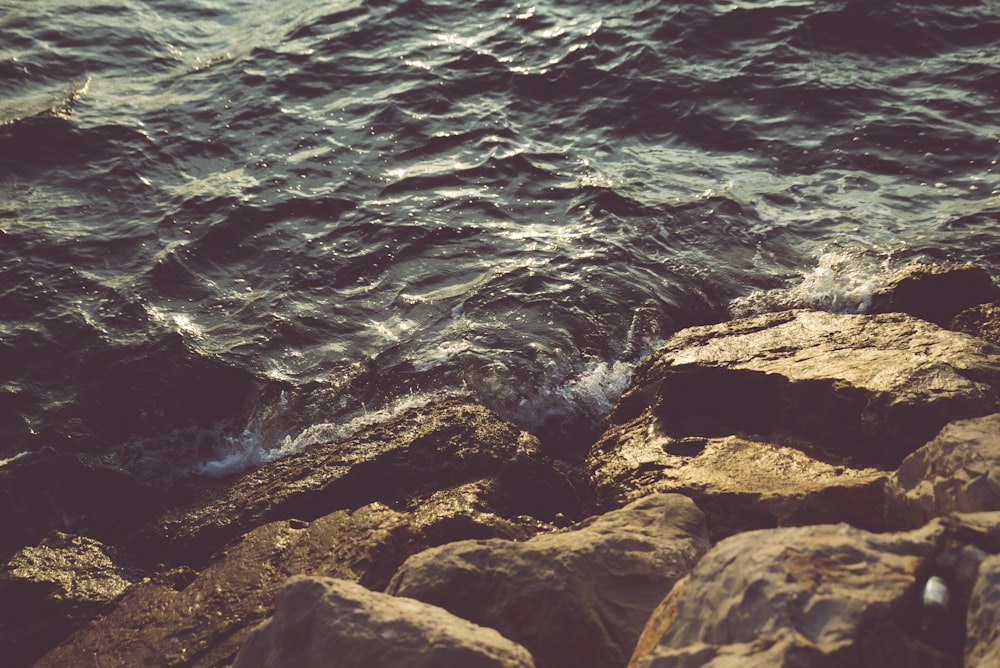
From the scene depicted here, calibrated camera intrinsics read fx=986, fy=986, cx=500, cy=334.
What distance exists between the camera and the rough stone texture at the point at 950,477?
4.45 meters

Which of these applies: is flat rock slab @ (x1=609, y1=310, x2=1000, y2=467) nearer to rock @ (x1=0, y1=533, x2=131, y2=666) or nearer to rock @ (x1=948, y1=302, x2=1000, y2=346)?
rock @ (x1=948, y1=302, x2=1000, y2=346)

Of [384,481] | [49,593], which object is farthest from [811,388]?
[49,593]

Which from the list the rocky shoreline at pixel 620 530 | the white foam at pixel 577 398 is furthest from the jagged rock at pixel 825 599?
the white foam at pixel 577 398

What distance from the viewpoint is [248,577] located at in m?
6.10

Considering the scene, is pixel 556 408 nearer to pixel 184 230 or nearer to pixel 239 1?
pixel 184 230

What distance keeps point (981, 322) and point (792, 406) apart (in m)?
2.12

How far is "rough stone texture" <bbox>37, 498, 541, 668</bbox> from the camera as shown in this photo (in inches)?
227

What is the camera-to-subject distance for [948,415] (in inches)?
230

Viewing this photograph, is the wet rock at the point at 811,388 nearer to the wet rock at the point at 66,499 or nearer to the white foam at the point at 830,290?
the white foam at the point at 830,290

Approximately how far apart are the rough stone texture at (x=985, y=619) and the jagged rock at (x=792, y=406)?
6.53 feet

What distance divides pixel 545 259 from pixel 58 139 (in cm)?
694

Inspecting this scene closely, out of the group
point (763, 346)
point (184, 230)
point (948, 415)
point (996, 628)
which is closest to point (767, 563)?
point (996, 628)

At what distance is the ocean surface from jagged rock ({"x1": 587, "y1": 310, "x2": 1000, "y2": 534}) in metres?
1.25

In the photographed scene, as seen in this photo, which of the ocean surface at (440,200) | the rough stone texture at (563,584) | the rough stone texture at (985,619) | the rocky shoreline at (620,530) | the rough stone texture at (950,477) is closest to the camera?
the rough stone texture at (985,619)
